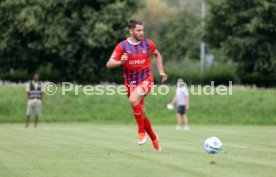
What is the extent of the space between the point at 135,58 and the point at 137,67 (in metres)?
0.19

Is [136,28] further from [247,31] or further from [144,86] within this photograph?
[247,31]

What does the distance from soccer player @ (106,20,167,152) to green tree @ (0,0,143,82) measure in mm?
34345

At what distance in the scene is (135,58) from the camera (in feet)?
46.2

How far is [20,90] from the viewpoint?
4344 centimetres

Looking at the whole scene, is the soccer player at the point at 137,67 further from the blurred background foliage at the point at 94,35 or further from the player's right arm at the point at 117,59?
the blurred background foliage at the point at 94,35

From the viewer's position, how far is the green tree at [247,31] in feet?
157

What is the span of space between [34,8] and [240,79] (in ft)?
56.8

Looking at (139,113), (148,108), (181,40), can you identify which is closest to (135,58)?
(139,113)

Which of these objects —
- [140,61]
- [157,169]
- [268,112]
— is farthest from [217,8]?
[157,169]

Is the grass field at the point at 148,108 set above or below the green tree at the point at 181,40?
below

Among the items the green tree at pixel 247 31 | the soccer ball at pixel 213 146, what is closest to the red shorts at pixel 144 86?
the soccer ball at pixel 213 146

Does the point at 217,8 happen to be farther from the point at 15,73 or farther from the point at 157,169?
the point at 157,169

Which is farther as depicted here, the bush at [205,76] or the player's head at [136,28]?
the bush at [205,76]

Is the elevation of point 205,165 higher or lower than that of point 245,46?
lower
